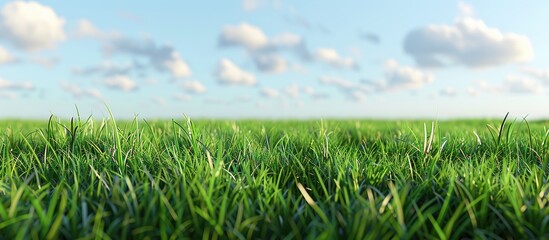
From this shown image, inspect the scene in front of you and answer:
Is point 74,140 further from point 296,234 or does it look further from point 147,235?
point 296,234

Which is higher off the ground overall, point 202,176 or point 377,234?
point 202,176

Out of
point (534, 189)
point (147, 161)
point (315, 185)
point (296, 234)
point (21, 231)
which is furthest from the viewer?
point (147, 161)

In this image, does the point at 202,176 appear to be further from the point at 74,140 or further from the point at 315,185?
the point at 74,140

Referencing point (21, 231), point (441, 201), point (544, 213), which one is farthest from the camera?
point (441, 201)

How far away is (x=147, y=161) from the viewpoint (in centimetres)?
224

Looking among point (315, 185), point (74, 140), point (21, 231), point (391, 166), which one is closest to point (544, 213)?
point (391, 166)

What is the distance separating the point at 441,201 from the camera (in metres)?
1.85

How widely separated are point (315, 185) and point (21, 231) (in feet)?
3.91

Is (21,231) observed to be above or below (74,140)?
below

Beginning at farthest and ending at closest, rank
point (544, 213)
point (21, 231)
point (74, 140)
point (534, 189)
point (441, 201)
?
point (74, 140)
point (534, 189)
point (441, 201)
point (544, 213)
point (21, 231)

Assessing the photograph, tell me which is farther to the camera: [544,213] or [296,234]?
[544,213]

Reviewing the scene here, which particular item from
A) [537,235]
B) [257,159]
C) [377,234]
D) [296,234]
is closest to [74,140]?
[257,159]

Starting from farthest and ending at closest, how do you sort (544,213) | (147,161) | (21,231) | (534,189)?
(147,161), (534,189), (544,213), (21,231)

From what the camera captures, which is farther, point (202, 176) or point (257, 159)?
point (257, 159)
